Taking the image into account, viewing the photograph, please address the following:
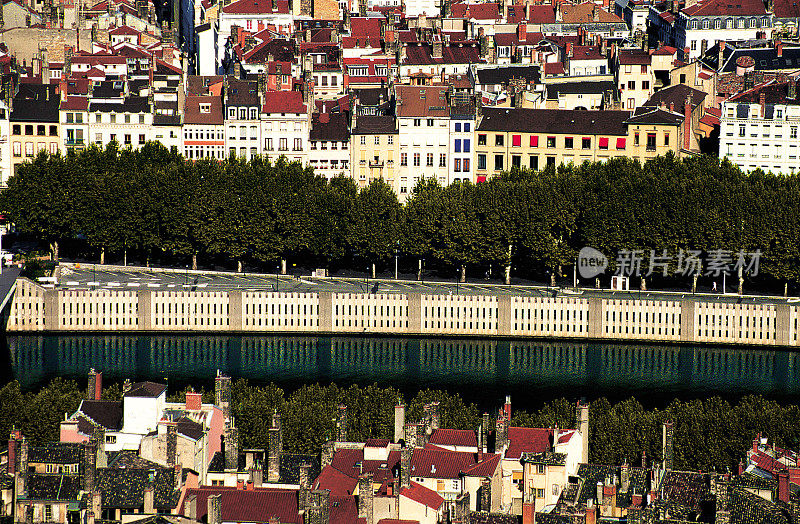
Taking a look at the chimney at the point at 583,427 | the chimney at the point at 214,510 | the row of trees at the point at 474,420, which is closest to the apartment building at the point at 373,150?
Answer: the row of trees at the point at 474,420

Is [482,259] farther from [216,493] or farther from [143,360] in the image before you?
[216,493]

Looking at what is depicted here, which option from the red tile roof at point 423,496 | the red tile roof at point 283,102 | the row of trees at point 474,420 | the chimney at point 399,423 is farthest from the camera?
the red tile roof at point 283,102

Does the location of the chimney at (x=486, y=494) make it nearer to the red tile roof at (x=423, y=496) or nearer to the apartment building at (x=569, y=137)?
the red tile roof at (x=423, y=496)

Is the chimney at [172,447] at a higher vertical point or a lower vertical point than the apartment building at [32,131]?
lower

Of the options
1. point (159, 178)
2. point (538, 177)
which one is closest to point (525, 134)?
point (538, 177)

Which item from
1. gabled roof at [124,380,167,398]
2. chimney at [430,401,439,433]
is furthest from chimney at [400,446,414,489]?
gabled roof at [124,380,167,398]

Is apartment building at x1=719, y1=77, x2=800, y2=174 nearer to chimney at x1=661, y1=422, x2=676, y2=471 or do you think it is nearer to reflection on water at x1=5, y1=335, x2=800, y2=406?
reflection on water at x1=5, y1=335, x2=800, y2=406
